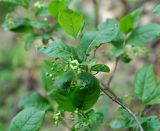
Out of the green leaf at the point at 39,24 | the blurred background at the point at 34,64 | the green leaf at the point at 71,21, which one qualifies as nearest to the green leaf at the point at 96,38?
the green leaf at the point at 71,21

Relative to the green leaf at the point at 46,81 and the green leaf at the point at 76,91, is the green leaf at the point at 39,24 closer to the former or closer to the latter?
the green leaf at the point at 46,81

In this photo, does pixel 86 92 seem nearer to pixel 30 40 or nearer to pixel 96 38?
pixel 96 38

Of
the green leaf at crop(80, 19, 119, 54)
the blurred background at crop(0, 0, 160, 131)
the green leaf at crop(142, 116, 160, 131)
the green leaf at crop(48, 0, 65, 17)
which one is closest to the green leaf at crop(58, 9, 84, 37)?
the green leaf at crop(80, 19, 119, 54)

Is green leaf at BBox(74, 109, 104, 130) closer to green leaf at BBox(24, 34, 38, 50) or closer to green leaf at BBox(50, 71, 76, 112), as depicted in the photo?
green leaf at BBox(50, 71, 76, 112)

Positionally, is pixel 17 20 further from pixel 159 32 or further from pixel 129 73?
pixel 129 73

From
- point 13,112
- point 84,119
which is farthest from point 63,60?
point 13,112
